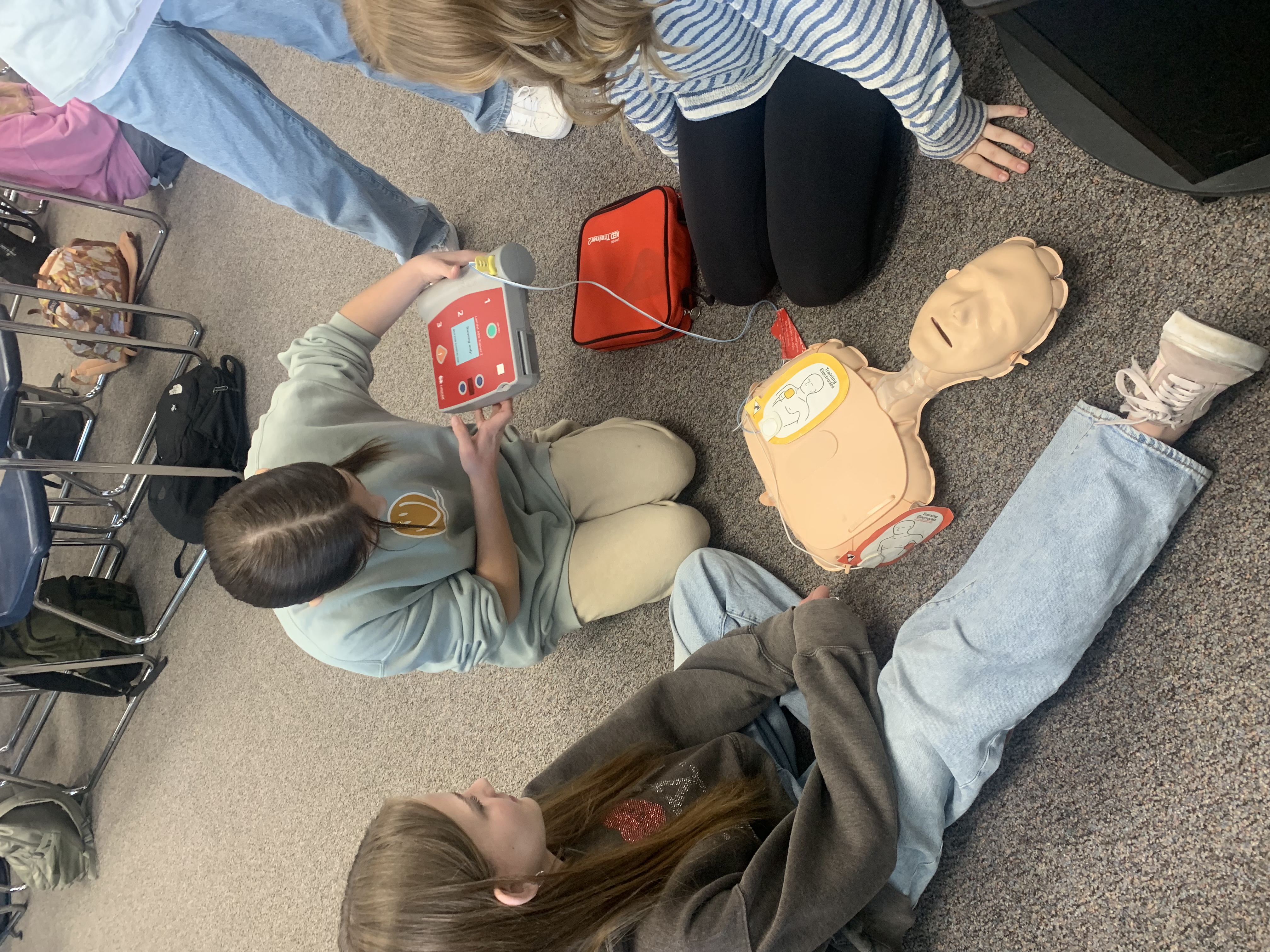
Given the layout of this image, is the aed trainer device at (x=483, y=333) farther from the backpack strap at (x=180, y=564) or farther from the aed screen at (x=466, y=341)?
the backpack strap at (x=180, y=564)

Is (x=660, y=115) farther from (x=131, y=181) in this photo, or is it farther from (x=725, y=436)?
(x=131, y=181)

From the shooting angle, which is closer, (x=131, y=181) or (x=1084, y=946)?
(x=1084, y=946)

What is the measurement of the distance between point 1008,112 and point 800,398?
1.37 ft

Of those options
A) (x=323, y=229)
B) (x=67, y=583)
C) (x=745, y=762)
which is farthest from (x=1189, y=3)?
(x=67, y=583)

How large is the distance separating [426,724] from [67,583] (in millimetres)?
947

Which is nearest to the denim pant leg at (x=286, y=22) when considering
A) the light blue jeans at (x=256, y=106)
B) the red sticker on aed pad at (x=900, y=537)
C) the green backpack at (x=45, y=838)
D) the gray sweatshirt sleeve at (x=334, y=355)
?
the light blue jeans at (x=256, y=106)

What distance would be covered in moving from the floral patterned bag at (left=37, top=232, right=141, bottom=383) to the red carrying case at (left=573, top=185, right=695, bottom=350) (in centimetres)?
127

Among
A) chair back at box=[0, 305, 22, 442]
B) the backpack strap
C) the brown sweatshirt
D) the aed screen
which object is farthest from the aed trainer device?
the backpack strap

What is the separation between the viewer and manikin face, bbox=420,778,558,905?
749 millimetres

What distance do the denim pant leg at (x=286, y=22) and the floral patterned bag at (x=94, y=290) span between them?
0.97 meters

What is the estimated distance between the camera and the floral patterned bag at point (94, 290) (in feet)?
5.98

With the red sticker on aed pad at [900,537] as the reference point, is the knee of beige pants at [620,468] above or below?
below

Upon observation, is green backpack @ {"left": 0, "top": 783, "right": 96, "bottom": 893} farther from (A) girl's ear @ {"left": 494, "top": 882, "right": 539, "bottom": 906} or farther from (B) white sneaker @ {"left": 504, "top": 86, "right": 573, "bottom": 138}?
(B) white sneaker @ {"left": 504, "top": 86, "right": 573, "bottom": 138}

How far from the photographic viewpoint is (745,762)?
926 millimetres
